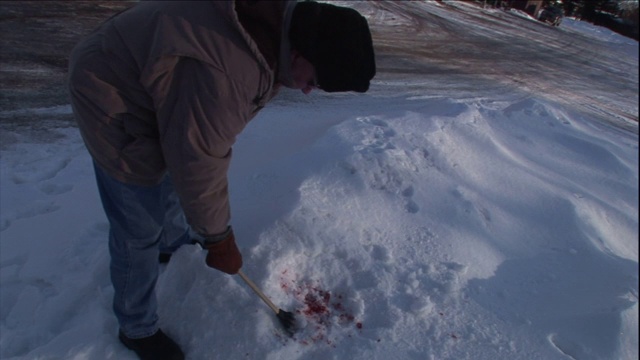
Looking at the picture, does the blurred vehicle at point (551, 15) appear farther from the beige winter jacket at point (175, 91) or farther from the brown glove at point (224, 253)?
the beige winter jacket at point (175, 91)

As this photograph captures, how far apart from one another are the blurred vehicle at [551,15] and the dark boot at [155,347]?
17.5m

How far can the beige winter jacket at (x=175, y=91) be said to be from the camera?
1.31m

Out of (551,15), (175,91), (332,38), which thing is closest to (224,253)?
(175,91)

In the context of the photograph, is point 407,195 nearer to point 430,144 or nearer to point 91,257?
point 430,144

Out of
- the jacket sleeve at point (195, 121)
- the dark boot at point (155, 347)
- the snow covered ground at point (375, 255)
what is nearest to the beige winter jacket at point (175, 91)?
the jacket sleeve at point (195, 121)

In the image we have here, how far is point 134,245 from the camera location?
1.80 m

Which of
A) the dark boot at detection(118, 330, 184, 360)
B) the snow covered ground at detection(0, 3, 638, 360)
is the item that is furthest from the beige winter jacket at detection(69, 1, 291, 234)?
the snow covered ground at detection(0, 3, 638, 360)

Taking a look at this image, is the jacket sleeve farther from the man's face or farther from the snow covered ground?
the snow covered ground

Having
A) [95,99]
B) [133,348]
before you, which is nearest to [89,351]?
[133,348]

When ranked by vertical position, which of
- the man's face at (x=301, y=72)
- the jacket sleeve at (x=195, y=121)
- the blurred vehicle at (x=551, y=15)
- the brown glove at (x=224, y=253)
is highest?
the man's face at (x=301, y=72)

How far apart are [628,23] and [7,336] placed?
2.54 meters

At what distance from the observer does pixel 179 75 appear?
1.33m

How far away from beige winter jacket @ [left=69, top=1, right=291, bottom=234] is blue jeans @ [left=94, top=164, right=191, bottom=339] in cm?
11

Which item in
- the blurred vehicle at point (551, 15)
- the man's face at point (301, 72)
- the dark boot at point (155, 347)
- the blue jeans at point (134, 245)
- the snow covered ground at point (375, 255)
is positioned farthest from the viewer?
the blurred vehicle at point (551, 15)
